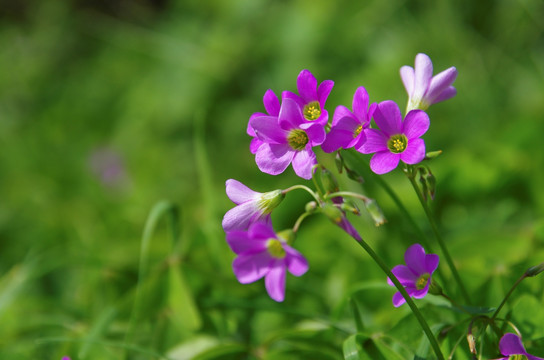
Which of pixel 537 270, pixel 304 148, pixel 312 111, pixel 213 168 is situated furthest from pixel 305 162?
pixel 213 168

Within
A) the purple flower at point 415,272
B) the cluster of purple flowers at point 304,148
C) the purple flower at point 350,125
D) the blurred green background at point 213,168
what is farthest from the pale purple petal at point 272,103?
the blurred green background at point 213,168

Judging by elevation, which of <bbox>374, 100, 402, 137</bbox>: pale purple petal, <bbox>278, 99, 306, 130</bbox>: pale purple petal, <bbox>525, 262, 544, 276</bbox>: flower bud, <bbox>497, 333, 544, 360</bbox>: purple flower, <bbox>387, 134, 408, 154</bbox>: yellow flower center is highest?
<bbox>278, 99, 306, 130</bbox>: pale purple petal

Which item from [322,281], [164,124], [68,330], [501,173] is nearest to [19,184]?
[164,124]

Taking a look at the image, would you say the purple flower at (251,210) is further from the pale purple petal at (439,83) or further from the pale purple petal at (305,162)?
the pale purple petal at (439,83)

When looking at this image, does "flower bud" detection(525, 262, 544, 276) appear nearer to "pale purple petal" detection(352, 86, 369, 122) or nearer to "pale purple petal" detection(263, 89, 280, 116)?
"pale purple petal" detection(352, 86, 369, 122)

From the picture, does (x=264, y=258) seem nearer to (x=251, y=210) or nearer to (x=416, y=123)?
(x=251, y=210)

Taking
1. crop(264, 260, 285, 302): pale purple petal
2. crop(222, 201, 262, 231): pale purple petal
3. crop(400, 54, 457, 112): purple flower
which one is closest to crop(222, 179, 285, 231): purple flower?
crop(222, 201, 262, 231): pale purple petal

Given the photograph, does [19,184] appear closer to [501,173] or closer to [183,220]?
[183,220]
